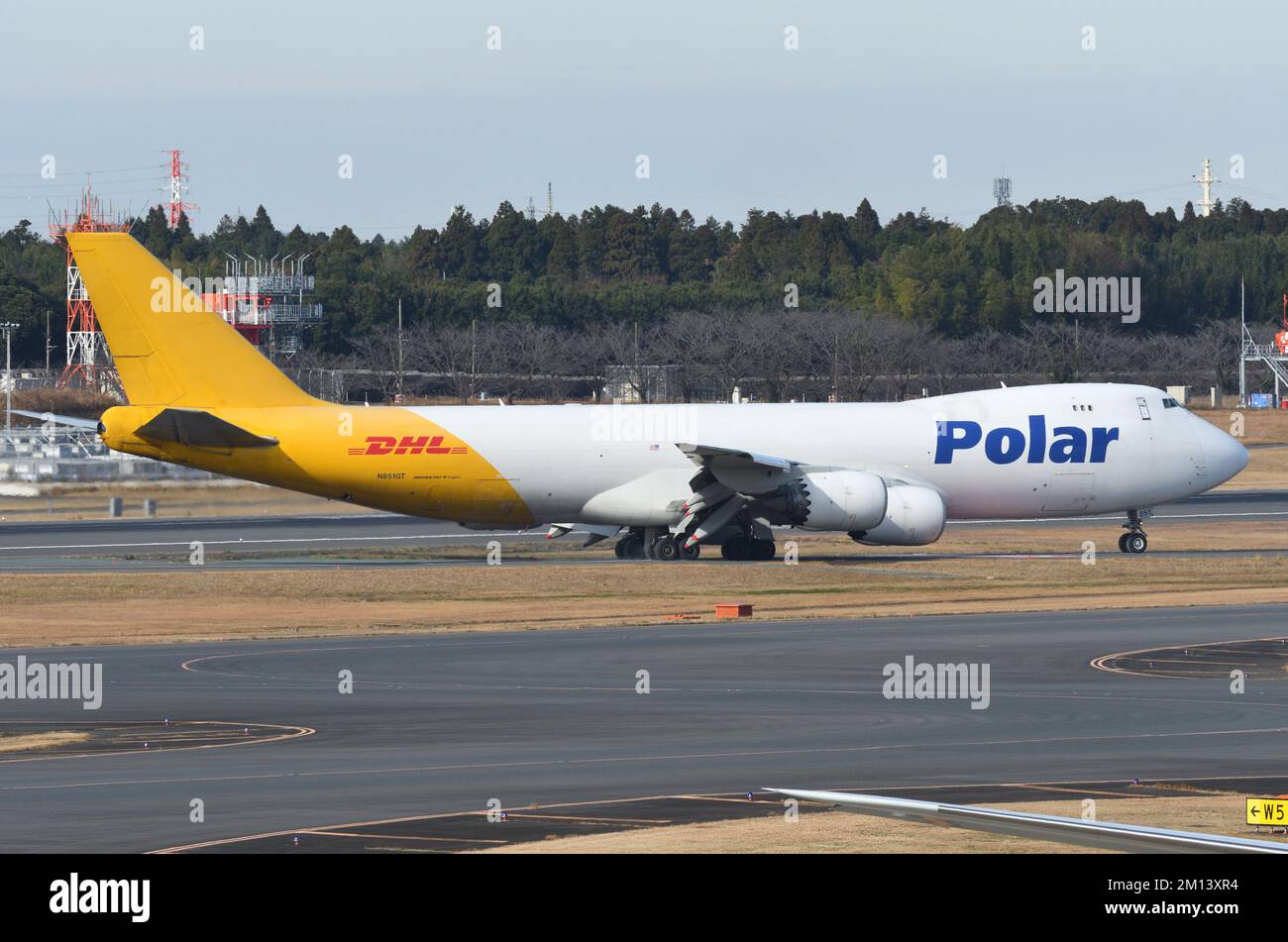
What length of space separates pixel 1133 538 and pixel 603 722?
3242cm

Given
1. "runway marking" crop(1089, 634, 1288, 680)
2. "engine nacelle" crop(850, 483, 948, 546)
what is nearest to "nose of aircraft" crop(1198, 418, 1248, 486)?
"engine nacelle" crop(850, 483, 948, 546)

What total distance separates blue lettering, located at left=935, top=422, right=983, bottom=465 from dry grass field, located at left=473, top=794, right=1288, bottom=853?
3250 centimetres

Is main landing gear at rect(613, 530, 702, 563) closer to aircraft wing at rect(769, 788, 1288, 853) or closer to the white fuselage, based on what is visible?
the white fuselage

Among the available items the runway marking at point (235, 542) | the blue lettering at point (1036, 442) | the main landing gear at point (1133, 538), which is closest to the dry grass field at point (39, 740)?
the blue lettering at point (1036, 442)

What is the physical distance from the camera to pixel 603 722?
2678 centimetres

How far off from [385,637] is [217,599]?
30.3 feet

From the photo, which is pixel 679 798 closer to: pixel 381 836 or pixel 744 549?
pixel 381 836

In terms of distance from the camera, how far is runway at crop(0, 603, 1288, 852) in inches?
829

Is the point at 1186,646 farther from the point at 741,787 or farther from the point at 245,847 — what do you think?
the point at 245,847

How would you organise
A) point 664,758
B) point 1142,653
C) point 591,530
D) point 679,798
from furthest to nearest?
point 591,530 → point 1142,653 → point 664,758 → point 679,798

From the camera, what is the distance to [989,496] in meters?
53.5

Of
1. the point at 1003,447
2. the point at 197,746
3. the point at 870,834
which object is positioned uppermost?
the point at 1003,447

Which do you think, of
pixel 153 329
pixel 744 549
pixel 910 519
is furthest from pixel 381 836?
pixel 744 549
